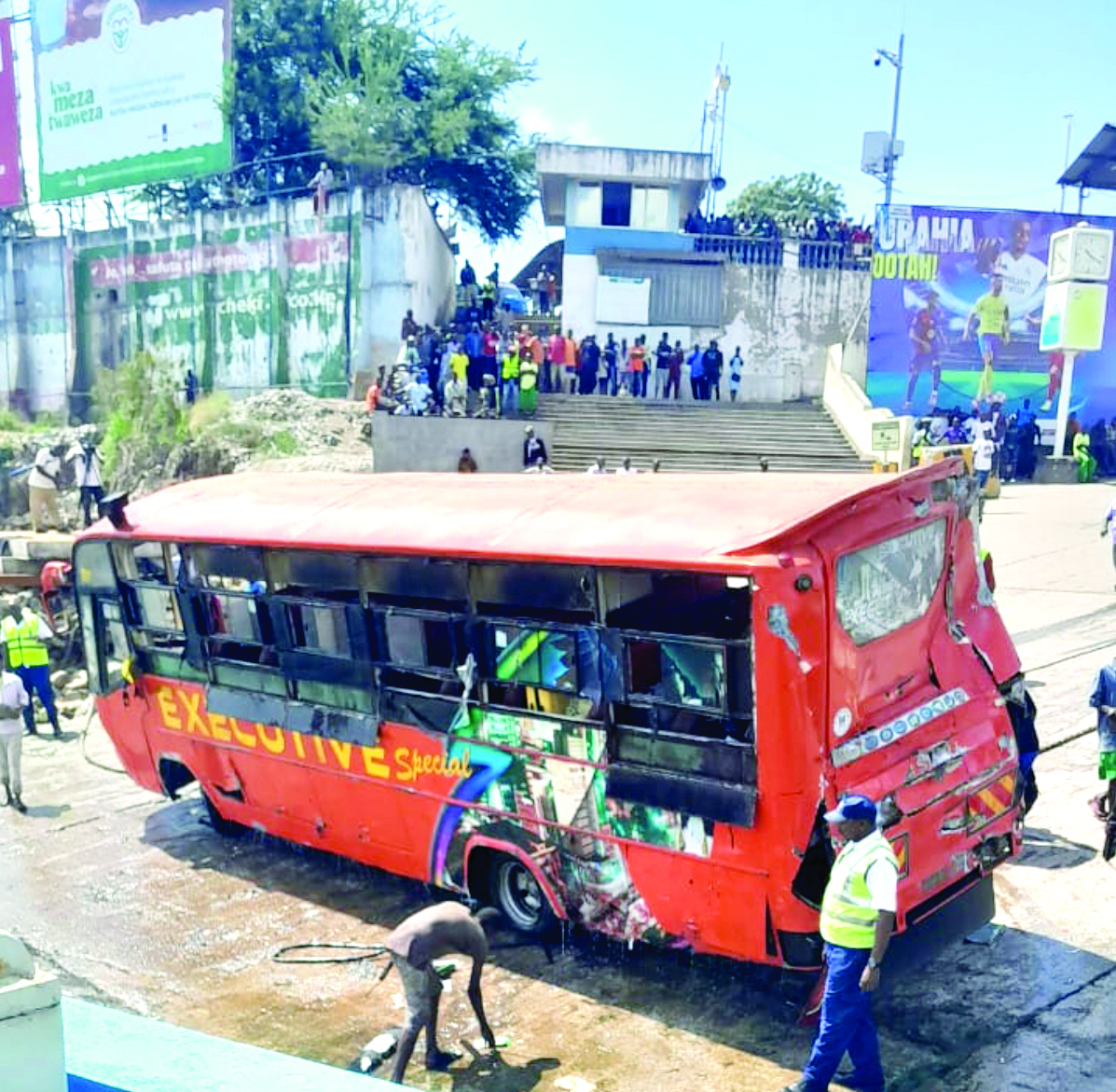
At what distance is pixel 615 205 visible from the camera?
1250 inches

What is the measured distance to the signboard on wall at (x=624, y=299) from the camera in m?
29.8

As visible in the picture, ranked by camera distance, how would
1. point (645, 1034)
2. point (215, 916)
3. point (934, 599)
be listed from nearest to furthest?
point (645, 1034), point (934, 599), point (215, 916)

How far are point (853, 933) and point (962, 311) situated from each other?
2785cm

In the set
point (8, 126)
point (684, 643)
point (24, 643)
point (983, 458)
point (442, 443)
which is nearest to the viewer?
point (684, 643)

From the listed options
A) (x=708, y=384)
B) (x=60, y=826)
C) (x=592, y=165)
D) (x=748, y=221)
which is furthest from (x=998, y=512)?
(x=60, y=826)

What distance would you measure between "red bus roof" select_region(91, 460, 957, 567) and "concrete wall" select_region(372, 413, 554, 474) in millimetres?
12995

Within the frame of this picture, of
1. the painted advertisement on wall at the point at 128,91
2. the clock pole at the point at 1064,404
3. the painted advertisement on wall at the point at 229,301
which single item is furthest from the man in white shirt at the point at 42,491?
the clock pole at the point at 1064,404

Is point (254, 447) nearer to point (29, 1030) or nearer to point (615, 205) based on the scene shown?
point (615, 205)

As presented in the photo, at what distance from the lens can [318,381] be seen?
29109 mm

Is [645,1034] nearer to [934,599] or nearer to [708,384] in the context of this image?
[934,599]

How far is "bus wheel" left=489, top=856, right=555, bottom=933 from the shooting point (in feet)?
23.1

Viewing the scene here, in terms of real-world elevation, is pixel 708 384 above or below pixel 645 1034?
above

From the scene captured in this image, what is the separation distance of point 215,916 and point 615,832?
3354 mm

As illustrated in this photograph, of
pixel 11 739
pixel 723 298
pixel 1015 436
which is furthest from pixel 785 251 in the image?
pixel 11 739
